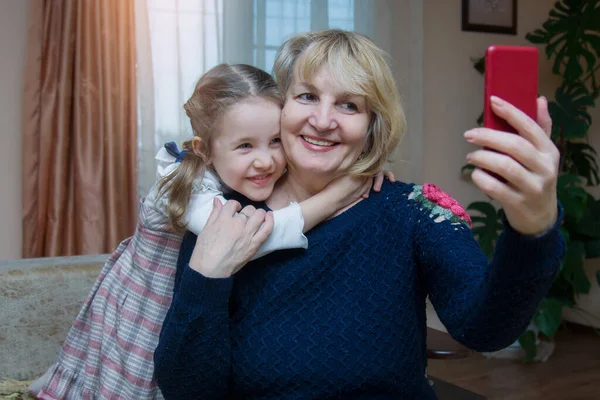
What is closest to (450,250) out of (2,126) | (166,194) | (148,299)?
(166,194)

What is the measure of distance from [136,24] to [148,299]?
2.28 m

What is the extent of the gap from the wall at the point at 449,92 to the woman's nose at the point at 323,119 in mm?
3295

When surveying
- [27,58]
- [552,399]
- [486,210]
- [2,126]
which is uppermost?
[27,58]

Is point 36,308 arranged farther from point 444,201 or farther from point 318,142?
point 444,201

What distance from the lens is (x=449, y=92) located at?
4.65 meters

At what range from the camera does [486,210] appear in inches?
169

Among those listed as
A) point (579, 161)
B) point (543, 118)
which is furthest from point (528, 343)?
point (543, 118)

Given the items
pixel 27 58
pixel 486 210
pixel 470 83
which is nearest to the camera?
pixel 27 58

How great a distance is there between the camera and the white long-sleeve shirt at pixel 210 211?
1.38m

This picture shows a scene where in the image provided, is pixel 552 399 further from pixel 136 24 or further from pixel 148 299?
pixel 136 24

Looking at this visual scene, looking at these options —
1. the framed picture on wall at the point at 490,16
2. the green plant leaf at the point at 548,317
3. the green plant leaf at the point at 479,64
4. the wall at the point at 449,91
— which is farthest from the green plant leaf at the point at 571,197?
the framed picture on wall at the point at 490,16

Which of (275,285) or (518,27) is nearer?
(275,285)

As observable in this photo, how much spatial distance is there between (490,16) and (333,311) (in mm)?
3919

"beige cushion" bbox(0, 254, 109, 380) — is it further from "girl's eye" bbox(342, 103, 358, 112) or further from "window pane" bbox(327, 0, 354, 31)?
"window pane" bbox(327, 0, 354, 31)
